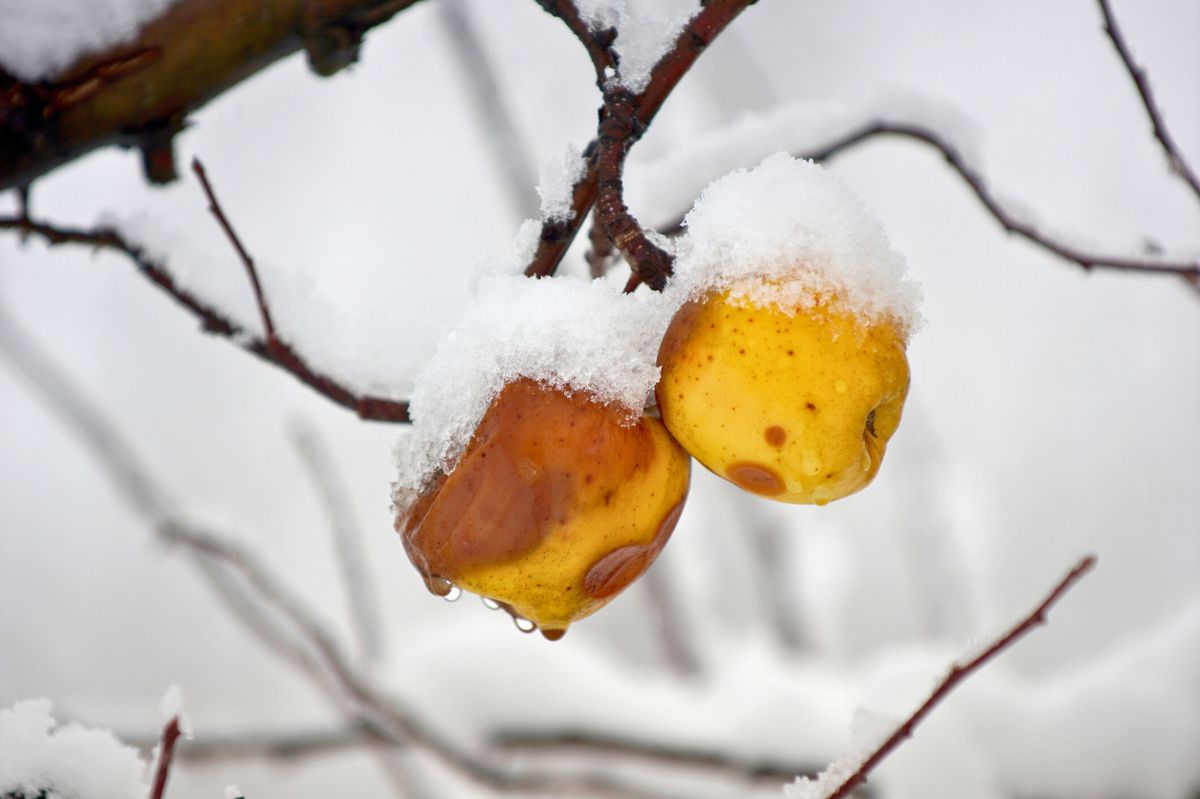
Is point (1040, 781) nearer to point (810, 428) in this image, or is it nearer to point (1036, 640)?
point (810, 428)

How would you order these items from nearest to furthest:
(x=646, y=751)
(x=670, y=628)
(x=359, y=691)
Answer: (x=359, y=691), (x=646, y=751), (x=670, y=628)

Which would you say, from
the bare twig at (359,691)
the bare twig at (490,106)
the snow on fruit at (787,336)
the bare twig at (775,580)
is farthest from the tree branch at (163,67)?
the bare twig at (775,580)

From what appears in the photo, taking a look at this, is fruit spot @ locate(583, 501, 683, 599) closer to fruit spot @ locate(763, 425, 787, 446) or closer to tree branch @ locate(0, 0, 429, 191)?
fruit spot @ locate(763, 425, 787, 446)

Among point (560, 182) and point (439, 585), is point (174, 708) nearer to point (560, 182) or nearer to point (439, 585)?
point (439, 585)

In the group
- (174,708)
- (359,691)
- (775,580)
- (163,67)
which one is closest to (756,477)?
(174,708)

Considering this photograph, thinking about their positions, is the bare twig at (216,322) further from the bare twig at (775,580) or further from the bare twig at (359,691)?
the bare twig at (775,580)

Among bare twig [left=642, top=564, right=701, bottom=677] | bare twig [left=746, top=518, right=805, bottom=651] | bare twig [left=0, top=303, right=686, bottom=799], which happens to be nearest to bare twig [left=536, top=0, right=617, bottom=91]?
bare twig [left=0, top=303, right=686, bottom=799]
